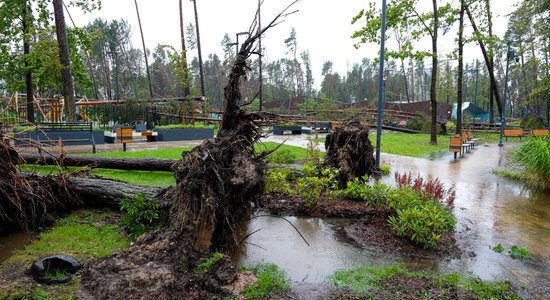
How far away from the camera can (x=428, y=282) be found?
392 centimetres

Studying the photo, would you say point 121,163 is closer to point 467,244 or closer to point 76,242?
point 76,242

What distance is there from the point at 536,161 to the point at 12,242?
11.1 meters

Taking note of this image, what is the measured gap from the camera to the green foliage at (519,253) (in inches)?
188

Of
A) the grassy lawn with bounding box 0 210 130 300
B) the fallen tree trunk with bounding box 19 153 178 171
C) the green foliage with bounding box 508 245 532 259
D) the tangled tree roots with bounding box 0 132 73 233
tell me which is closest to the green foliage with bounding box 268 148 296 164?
the fallen tree trunk with bounding box 19 153 178 171

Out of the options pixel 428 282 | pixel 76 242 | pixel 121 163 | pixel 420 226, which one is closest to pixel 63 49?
pixel 121 163

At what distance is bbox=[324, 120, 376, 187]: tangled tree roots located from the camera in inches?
329

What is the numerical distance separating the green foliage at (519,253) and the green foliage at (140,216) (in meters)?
4.79

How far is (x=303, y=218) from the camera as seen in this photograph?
21.5 feet

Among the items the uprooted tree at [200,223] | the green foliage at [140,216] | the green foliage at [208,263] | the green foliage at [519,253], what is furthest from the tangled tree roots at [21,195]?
the green foliage at [519,253]

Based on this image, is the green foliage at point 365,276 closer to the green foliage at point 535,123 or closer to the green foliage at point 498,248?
the green foliage at point 498,248

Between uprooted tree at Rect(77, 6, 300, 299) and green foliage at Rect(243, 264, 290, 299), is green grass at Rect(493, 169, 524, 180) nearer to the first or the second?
uprooted tree at Rect(77, 6, 300, 299)

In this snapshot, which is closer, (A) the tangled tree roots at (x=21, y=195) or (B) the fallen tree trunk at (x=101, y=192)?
(A) the tangled tree roots at (x=21, y=195)

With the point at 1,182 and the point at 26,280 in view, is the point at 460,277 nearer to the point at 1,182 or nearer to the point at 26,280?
the point at 26,280

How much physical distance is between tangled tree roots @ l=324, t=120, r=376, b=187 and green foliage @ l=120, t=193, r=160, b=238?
13.7 ft
